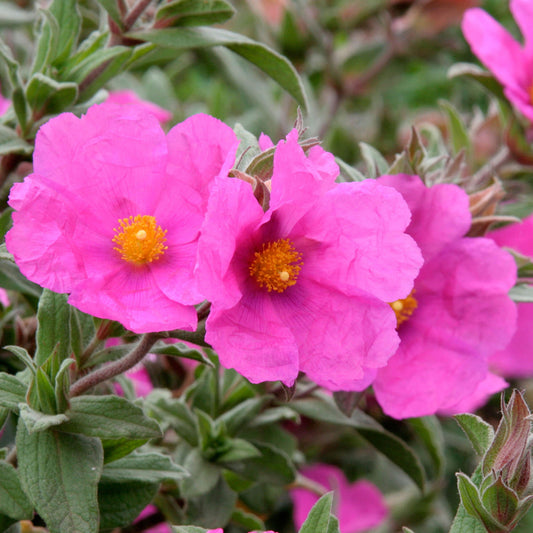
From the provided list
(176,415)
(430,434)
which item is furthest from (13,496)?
(430,434)

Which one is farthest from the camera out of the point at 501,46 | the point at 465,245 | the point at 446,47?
the point at 446,47

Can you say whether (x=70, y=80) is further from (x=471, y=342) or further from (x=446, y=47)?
(x=446, y=47)

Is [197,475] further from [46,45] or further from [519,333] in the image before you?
[519,333]

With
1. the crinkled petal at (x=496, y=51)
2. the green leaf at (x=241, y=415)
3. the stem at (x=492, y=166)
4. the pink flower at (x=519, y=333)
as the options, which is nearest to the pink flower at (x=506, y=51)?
the crinkled petal at (x=496, y=51)

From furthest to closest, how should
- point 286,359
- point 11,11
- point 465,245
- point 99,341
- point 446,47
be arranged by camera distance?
point 446,47
point 11,11
point 465,245
point 99,341
point 286,359

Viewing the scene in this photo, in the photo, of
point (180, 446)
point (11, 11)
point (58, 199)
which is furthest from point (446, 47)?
point (58, 199)

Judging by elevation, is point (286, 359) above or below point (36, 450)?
above

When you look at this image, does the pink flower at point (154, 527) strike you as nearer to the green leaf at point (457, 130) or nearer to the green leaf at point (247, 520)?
the green leaf at point (247, 520)
